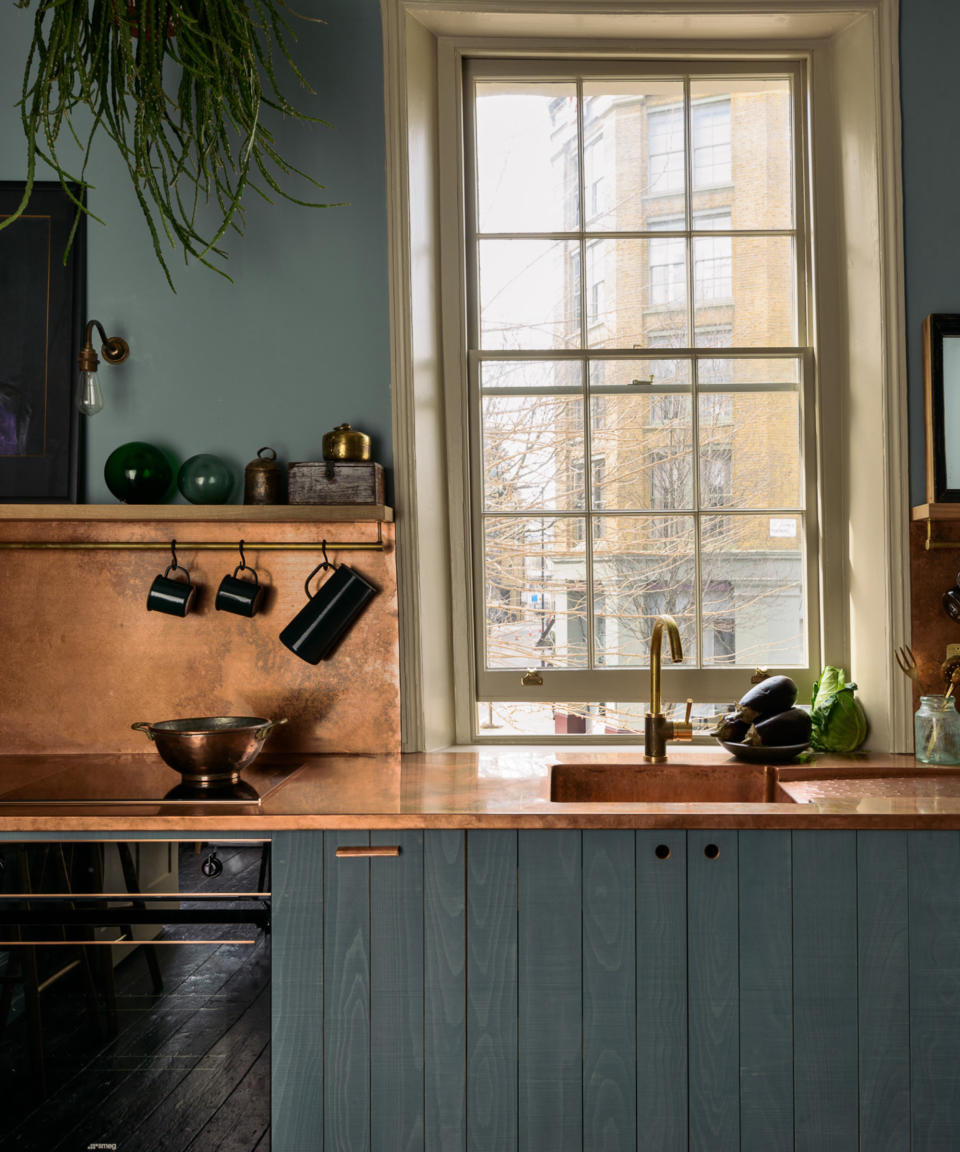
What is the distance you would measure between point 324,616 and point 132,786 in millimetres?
599

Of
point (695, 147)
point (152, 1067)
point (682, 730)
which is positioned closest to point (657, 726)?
point (682, 730)

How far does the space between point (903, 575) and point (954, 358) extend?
0.58m

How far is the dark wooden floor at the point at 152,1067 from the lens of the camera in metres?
1.73

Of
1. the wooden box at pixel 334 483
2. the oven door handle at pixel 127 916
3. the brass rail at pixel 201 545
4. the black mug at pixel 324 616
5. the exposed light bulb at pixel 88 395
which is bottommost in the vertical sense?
the oven door handle at pixel 127 916

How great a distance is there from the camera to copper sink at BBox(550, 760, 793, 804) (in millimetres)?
2188

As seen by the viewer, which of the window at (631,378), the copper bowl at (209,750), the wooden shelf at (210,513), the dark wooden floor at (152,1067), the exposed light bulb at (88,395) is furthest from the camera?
the window at (631,378)

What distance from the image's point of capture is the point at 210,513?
7.11 ft

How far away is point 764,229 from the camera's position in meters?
2.54

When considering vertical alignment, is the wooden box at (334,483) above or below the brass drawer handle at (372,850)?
Result: above

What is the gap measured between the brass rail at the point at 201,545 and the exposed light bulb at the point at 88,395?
0.35 metres

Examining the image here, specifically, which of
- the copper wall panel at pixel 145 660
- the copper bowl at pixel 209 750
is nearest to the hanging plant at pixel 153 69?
the copper wall panel at pixel 145 660

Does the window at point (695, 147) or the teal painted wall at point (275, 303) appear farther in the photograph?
the window at point (695, 147)

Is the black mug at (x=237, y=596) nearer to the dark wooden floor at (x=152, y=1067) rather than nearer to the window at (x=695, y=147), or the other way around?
the dark wooden floor at (x=152, y=1067)

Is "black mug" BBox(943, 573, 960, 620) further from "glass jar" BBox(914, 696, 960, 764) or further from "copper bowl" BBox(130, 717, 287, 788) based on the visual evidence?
"copper bowl" BBox(130, 717, 287, 788)
